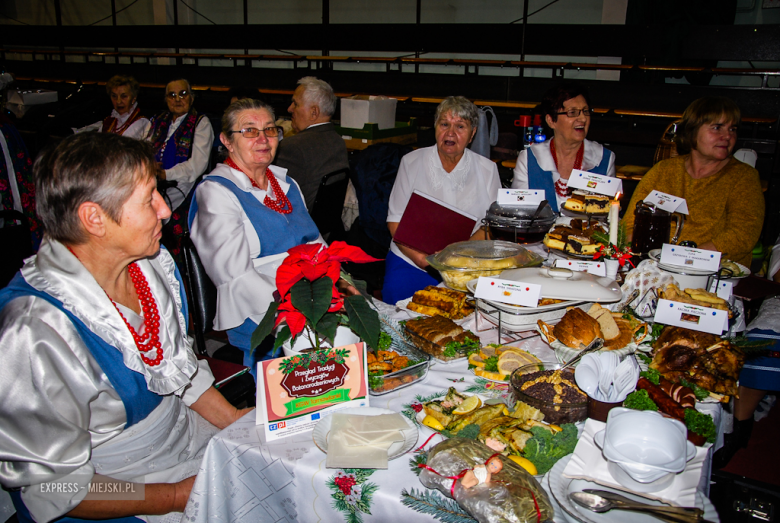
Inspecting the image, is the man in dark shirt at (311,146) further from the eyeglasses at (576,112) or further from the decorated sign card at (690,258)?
the decorated sign card at (690,258)

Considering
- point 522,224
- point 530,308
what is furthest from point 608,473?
point 522,224

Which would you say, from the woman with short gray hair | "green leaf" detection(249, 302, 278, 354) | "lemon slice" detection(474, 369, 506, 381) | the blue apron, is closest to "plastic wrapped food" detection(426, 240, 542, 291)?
"lemon slice" detection(474, 369, 506, 381)

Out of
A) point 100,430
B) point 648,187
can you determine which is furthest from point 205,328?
point 648,187

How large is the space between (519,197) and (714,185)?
103 centimetres

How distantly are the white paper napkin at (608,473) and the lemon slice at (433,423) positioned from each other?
0.99 feet

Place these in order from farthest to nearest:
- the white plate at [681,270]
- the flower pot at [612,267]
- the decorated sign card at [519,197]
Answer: the decorated sign card at [519,197], the flower pot at [612,267], the white plate at [681,270]

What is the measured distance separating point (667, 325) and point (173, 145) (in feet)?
14.1

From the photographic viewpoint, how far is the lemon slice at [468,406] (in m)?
1.24

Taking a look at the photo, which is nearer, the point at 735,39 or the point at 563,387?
the point at 563,387

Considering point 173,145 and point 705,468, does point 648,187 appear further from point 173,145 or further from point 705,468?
point 173,145

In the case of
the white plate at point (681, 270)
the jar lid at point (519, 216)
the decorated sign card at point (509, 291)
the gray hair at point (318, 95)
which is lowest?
the decorated sign card at point (509, 291)

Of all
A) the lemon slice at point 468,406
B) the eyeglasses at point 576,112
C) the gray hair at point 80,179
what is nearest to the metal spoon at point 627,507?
the lemon slice at point 468,406

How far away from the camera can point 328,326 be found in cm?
119

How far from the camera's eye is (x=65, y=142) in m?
1.19
